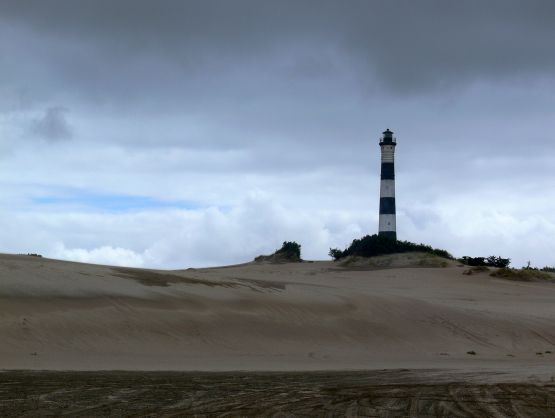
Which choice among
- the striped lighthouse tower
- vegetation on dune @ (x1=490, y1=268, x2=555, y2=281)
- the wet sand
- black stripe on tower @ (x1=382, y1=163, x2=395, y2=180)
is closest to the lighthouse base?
the striped lighthouse tower

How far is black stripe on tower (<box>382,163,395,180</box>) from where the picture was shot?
185 feet

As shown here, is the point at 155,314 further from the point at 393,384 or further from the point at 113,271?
the point at 393,384

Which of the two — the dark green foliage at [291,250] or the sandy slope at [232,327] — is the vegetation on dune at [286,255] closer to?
the dark green foliage at [291,250]

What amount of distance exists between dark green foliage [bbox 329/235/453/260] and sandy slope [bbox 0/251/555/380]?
908 inches

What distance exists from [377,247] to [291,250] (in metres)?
7.54

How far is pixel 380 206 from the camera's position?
185 ft

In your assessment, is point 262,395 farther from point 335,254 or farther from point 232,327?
point 335,254

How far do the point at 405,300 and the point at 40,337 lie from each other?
43.7 ft

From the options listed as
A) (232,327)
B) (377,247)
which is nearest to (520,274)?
(377,247)

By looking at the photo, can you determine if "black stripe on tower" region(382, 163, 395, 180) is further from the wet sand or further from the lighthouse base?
the wet sand

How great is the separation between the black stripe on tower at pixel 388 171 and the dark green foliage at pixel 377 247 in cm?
448

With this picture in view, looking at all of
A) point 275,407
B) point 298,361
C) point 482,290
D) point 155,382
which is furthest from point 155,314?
point 482,290

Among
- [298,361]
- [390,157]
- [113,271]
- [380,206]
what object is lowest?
[298,361]

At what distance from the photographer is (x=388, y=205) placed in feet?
183
